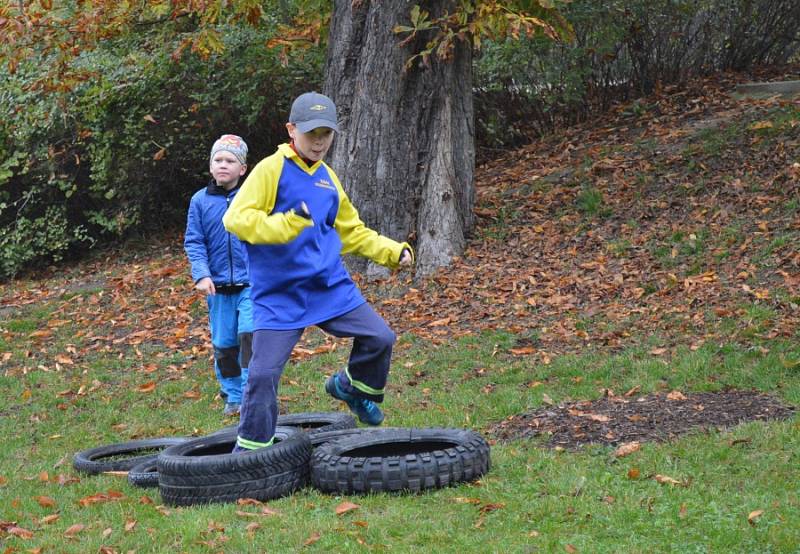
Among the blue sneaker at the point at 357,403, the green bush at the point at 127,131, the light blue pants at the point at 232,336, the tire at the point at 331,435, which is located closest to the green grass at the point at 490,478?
the light blue pants at the point at 232,336

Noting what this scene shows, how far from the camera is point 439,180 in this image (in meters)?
11.1

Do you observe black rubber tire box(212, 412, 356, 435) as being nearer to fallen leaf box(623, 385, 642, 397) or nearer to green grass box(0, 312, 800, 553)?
green grass box(0, 312, 800, 553)

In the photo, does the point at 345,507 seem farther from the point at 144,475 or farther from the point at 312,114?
the point at 312,114

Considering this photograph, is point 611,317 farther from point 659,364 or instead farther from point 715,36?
point 715,36

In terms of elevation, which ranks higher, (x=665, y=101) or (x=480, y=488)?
(x=665, y=101)

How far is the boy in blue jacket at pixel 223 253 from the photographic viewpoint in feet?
23.5

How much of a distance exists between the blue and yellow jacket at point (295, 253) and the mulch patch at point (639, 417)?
1531mm

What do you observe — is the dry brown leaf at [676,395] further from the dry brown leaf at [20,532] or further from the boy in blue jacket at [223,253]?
the dry brown leaf at [20,532]

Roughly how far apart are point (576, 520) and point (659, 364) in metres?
3.15

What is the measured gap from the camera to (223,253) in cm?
730

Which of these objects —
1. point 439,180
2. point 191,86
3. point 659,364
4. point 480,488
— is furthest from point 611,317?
point 191,86

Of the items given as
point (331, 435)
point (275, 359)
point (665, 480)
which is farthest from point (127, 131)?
point (665, 480)

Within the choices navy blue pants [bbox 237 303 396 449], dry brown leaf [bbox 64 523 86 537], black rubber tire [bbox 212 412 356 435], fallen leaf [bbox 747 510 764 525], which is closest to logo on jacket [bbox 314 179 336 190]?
A: navy blue pants [bbox 237 303 396 449]

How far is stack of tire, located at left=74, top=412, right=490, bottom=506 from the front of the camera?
5.25 metres
